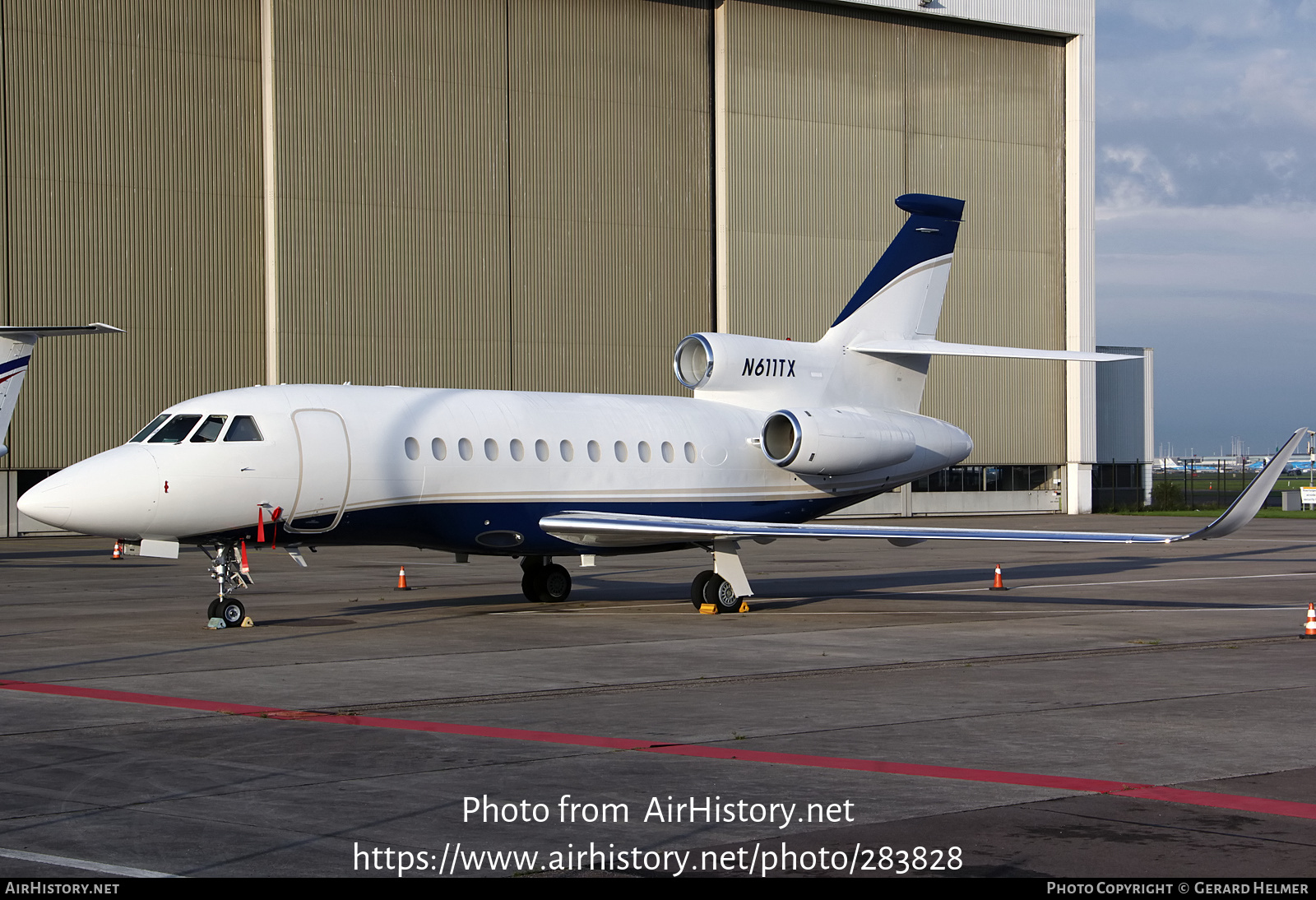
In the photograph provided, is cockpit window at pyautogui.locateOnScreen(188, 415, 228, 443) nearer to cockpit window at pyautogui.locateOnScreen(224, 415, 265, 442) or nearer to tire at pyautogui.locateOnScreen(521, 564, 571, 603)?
cockpit window at pyautogui.locateOnScreen(224, 415, 265, 442)

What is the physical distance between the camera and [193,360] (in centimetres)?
4350

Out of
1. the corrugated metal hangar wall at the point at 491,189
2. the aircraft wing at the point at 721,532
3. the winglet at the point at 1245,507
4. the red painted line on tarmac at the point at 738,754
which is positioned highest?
the corrugated metal hangar wall at the point at 491,189

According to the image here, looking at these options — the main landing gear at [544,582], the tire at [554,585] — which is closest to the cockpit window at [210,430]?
the main landing gear at [544,582]

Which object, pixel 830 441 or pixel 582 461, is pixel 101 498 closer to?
pixel 582 461

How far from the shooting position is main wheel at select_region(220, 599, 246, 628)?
17.5 meters

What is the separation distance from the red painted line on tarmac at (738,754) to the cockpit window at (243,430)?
218 inches

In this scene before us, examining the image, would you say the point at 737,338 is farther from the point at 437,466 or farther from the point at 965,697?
the point at 965,697

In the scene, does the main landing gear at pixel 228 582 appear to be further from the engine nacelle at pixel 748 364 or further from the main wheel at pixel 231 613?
the engine nacelle at pixel 748 364

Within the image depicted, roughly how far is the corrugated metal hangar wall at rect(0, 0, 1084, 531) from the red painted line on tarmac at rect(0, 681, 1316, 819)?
32.4 metres

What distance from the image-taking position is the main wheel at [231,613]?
689 inches

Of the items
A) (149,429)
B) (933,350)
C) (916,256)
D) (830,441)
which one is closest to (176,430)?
(149,429)

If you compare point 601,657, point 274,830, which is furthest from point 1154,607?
point 274,830

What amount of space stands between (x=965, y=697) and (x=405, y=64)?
124ft

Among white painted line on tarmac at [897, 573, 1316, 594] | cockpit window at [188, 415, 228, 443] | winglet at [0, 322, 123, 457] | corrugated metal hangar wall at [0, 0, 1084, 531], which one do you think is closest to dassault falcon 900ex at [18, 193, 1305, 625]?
cockpit window at [188, 415, 228, 443]
